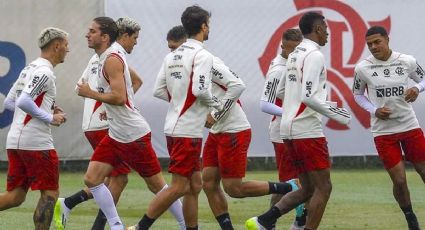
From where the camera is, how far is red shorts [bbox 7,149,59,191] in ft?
37.7

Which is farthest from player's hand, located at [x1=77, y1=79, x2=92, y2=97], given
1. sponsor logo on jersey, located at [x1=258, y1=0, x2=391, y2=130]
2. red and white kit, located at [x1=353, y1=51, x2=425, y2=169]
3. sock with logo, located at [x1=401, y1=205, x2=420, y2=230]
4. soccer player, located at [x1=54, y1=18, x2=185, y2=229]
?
sponsor logo on jersey, located at [x1=258, y1=0, x2=391, y2=130]

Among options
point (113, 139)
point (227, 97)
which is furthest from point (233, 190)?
point (113, 139)

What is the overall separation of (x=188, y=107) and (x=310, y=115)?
3.90ft

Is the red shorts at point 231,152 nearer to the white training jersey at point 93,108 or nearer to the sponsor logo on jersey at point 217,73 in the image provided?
the sponsor logo on jersey at point 217,73

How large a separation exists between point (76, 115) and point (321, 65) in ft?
34.7

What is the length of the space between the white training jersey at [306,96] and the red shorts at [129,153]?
4.42ft

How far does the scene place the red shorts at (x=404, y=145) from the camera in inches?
502

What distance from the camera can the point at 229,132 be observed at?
39.8 feet

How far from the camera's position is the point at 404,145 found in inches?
507

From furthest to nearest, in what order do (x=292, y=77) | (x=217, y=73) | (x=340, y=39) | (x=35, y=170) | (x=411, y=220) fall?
(x=340, y=39), (x=411, y=220), (x=217, y=73), (x=35, y=170), (x=292, y=77)

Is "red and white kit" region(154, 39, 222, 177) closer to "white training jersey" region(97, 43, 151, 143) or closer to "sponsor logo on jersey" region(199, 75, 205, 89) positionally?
"sponsor logo on jersey" region(199, 75, 205, 89)

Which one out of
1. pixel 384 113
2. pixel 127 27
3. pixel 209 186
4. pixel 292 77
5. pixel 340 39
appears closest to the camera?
pixel 292 77

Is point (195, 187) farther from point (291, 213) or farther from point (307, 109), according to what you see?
point (291, 213)

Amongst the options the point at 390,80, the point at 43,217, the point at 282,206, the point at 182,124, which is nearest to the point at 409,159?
the point at 390,80
